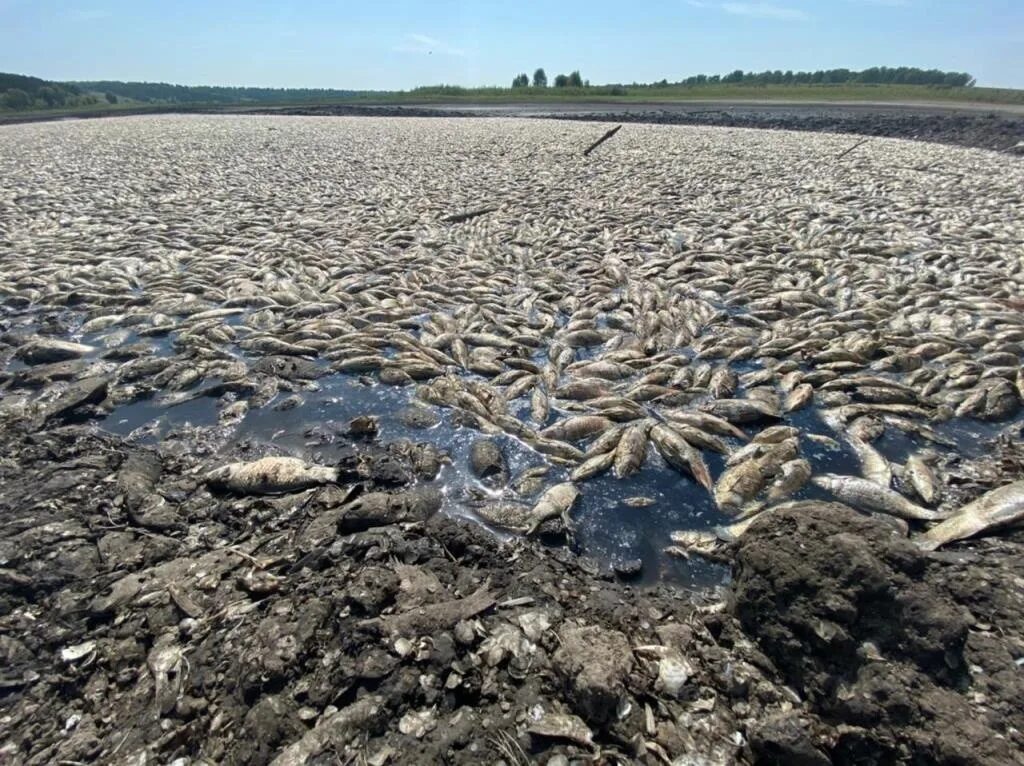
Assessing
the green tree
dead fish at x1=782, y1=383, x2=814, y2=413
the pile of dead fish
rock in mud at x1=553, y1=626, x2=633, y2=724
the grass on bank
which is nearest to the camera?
rock in mud at x1=553, y1=626, x2=633, y2=724

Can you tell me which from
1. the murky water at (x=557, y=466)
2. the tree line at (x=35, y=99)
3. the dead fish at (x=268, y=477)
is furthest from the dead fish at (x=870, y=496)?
the tree line at (x=35, y=99)

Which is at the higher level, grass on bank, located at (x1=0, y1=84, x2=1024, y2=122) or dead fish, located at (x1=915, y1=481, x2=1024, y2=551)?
grass on bank, located at (x1=0, y1=84, x2=1024, y2=122)

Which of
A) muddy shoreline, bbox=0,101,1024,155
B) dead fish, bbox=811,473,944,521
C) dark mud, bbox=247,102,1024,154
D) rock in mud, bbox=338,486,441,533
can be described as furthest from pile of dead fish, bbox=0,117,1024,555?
muddy shoreline, bbox=0,101,1024,155

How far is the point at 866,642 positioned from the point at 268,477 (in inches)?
144

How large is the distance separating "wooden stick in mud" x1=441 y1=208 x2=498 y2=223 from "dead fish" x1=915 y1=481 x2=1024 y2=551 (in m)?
10.3

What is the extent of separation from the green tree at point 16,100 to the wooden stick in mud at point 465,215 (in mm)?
63587

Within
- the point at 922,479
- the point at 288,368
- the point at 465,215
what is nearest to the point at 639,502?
the point at 922,479

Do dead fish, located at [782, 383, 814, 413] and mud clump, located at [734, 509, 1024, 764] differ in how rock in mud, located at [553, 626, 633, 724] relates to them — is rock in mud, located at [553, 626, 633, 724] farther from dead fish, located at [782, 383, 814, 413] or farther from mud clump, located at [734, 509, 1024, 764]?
dead fish, located at [782, 383, 814, 413]

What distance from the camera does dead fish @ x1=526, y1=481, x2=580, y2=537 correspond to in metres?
3.83

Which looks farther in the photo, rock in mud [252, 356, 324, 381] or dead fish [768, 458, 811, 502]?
rock in mud [252, 356, 324, 381]

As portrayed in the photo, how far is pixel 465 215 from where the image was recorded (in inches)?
491

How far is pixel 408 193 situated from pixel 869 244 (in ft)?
34.5

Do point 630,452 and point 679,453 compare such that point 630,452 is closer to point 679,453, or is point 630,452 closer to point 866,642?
point 679,453

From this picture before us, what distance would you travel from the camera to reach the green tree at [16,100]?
5316 cm
